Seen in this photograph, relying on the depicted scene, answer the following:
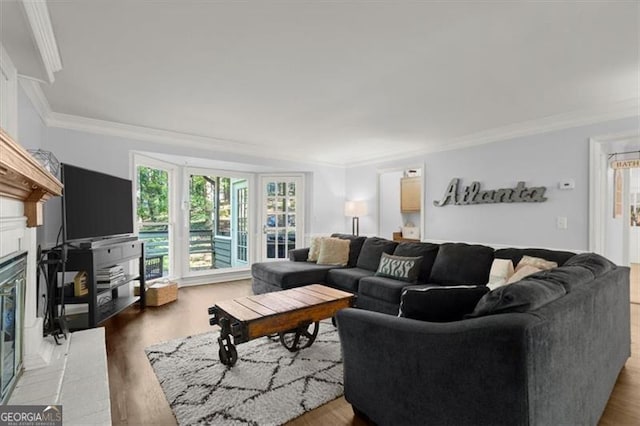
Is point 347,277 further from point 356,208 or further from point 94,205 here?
point 94,205

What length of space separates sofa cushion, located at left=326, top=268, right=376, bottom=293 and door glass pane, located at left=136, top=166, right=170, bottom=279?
2.72 m

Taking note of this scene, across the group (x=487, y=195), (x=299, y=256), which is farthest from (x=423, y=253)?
(x=299, y=256)

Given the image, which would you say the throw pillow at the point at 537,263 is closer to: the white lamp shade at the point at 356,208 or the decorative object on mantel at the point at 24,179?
the white lamp shade at the point at 356,208

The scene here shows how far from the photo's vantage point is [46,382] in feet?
5.84

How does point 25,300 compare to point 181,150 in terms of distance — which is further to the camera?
point 181,150

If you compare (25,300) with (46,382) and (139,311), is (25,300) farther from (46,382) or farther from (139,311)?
(139,311)

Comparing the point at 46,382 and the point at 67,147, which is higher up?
the point at 67,147

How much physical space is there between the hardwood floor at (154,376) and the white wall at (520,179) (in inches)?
48.2

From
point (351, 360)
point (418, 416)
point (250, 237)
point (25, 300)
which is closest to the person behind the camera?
point (418, 416)

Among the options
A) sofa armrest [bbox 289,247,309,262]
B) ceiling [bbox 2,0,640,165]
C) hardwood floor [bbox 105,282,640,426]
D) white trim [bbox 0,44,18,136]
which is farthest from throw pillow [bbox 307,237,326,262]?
white trim [bbox 0,44,18,136]

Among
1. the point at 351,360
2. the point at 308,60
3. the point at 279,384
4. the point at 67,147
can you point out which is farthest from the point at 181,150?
the point at 351,360

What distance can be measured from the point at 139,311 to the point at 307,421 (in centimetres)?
285

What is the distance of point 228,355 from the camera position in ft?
7.60

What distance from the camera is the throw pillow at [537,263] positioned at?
2594 mm
